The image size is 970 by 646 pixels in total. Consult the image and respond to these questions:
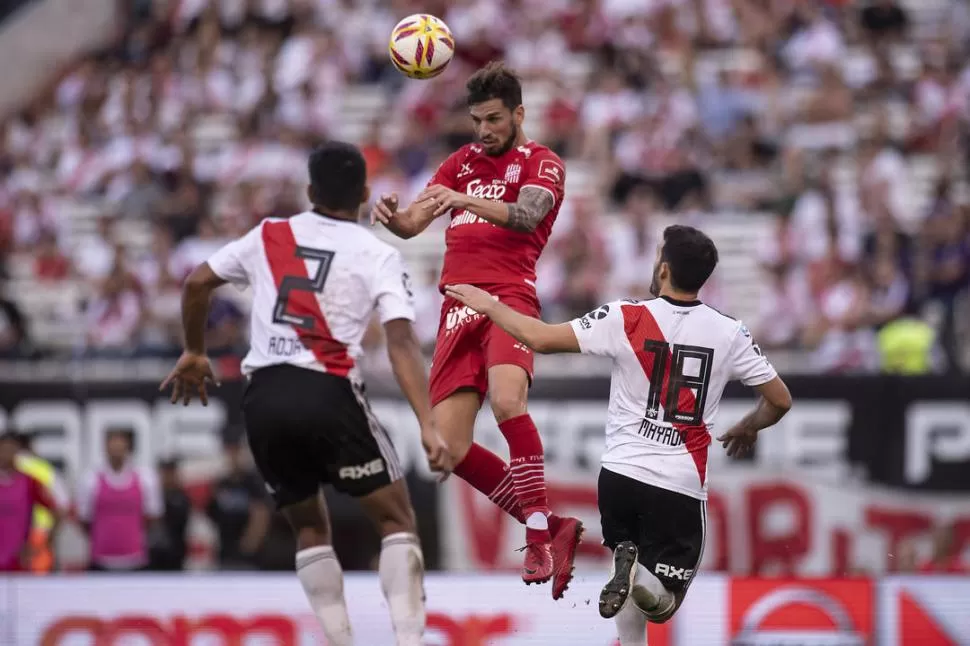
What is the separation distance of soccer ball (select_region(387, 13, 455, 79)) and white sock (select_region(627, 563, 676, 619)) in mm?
3098

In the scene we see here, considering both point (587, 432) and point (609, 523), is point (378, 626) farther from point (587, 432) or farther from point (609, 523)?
point (587, 432)

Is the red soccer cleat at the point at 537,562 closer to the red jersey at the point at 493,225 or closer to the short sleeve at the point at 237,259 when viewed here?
the red jersey at the point at 493,225

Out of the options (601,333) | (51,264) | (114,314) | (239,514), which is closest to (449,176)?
(601,333)

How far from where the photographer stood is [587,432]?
50.6 ft

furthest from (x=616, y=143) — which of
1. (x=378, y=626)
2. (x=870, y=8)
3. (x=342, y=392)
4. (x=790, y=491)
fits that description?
(x=342, y=392)

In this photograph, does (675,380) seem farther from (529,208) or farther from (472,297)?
(529,208)

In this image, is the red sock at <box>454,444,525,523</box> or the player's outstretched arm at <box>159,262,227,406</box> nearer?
the player's outstretched arm at <box>159,262,227,406</box>

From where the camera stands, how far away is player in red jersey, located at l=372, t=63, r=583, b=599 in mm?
8781

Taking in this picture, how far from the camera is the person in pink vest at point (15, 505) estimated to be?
1495 centimetres

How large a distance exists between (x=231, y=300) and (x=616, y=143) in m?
4.79

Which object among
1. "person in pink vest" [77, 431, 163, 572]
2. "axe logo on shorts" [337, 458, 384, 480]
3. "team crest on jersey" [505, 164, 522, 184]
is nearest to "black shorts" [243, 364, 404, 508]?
"axe logo on shorts" [337, 458, 384, 480]

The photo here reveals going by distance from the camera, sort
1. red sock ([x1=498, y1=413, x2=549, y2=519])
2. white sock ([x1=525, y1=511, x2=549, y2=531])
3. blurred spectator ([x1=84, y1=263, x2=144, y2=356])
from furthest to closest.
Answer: blurred spectator ([x1=84, y1=263, x2=144, y2=356]), red sock ([x1=498, y1=413, x2=549, y2=519]), white sock ([x1=525, y1=511, x2=549, y2=531])

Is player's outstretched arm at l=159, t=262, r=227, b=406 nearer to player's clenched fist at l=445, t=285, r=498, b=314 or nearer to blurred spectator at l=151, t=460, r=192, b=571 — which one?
player's clenched fist at l=445, t=285, r=498, b=314

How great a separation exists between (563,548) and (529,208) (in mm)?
1876
